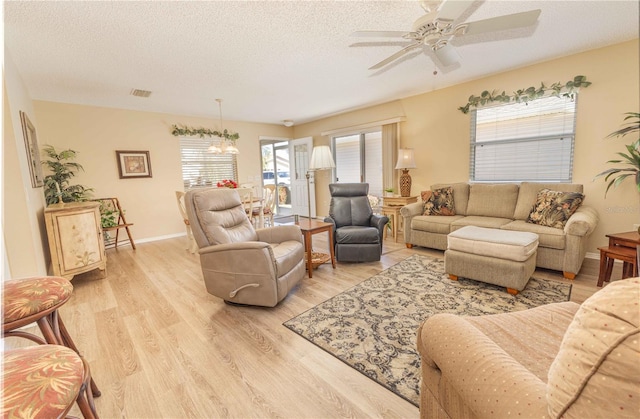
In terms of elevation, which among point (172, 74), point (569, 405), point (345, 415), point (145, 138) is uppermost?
point (172, 74)

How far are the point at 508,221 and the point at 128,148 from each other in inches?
235

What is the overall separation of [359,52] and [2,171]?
3287 mm

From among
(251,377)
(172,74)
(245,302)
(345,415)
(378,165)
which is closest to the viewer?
(345,415)

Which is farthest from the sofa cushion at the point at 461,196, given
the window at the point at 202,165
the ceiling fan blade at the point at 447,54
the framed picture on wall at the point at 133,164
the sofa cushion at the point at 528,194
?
the framed picture on wall at the point at 133,164

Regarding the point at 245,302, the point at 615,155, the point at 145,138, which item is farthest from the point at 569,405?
the point at 145,138

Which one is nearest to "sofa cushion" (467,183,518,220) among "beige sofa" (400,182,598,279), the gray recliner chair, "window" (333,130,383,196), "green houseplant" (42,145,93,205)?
"beige sofa" (400,182,598,279)

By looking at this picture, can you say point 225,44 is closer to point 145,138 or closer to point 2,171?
point 2,171

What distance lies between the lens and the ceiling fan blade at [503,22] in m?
1.69

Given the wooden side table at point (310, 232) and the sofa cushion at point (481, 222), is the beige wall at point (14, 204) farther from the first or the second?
the sofa cushion at point (481, 222)

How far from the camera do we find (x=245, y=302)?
7.73 ft

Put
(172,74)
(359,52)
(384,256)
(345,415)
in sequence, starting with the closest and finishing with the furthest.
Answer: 1. (345,415)
2. (359,52)
3. (172,74)
4. (384,256)

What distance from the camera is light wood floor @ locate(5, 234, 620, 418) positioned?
1417 millimetres

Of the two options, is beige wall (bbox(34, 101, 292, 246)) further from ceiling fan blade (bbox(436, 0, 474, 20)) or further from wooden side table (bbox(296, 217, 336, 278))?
ceiling fan blade (bbox(436, 0, 474, 20))

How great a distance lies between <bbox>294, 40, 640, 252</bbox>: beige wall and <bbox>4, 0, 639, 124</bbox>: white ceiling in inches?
5.9
